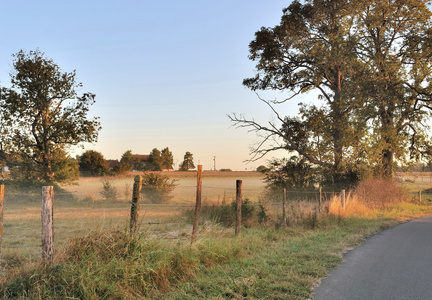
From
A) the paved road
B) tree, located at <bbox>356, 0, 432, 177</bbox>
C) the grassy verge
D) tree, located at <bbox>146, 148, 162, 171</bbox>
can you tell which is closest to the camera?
the grassy verge

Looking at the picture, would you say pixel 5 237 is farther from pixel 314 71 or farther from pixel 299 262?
pixel 314 71

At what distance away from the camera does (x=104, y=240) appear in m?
6.97

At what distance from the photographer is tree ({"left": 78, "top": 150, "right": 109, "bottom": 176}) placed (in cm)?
6606

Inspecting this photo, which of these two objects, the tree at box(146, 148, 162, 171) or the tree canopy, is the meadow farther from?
the tree at box(146, 148, 162, 171)

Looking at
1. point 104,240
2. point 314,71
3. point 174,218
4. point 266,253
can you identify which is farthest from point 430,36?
point 104,240

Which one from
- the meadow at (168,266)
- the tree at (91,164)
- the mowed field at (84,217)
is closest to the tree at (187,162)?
the tree at (91,164)

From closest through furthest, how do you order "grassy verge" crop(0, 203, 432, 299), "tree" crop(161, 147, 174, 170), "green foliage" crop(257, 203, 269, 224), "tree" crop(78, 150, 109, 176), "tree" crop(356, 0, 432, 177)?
"grassy verge" crop(0, 203, 432, 299), "green foliage" crop(257, 203, 269, 224), "tree" crop(356, 0, 432, 177), "tree" crop(78, 150, 109, 176), "tree" crop(161, 147, 174, 170)

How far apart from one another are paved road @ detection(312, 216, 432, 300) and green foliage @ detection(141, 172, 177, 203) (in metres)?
19.4

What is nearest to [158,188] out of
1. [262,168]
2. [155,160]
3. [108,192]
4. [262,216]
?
[108,192]

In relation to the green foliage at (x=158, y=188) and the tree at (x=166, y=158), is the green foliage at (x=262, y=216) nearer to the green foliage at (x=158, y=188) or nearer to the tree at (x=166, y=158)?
the green foliage at (x=158, y=188)

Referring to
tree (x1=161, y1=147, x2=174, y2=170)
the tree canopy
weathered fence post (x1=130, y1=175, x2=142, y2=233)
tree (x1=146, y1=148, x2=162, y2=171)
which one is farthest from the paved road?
tree (x1=161, y1=147, x2=174, y2=170)

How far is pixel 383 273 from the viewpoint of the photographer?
7.73m

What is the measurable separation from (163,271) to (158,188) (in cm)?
2291

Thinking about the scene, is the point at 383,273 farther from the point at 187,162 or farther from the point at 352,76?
the point at 187,162
